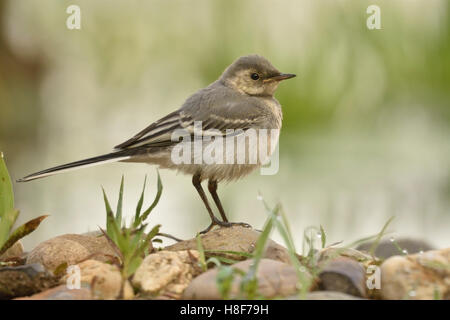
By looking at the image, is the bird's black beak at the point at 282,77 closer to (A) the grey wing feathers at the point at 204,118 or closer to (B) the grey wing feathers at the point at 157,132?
(A) the grey wing feathers at the point at 204,118

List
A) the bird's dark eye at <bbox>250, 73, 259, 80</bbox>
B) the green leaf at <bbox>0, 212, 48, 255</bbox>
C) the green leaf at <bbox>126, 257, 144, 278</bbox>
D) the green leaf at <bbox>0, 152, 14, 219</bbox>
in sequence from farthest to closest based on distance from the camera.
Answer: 1. the bird's dark eye at <bbox>250, 73, 259, 80</bbox>
2. the green leaf at <bbox>0, 152, 14, 219</bbox>
3. the green leaf at <bbox>0, 212, 48, 255</bbox>
4. the green leaf at <bbox>126, 257, 144, 278</bbox>

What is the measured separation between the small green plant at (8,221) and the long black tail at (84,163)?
31 centimetres

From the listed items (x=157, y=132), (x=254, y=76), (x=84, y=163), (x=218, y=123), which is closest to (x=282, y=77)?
(x=254, y=76)

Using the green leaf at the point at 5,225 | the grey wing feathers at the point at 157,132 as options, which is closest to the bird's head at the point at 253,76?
the grey wing feathers at the point at 157,132

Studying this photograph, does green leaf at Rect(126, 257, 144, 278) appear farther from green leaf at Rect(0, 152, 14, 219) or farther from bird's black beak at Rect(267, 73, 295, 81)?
bird's black beak at Rect(267, 73, 295, 81)

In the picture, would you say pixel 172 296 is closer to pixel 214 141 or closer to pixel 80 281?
pixel 80 281

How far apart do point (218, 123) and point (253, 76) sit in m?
0.55

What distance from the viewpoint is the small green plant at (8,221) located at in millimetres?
2730

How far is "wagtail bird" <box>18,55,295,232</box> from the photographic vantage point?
391 centimetres

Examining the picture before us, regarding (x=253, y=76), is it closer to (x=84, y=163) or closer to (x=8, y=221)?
(x=84, y=163)

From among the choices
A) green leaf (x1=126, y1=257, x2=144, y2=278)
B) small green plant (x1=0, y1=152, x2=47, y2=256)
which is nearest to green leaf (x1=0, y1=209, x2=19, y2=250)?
small green plant (x1=0, y1=152, x2=47, y2=256)
